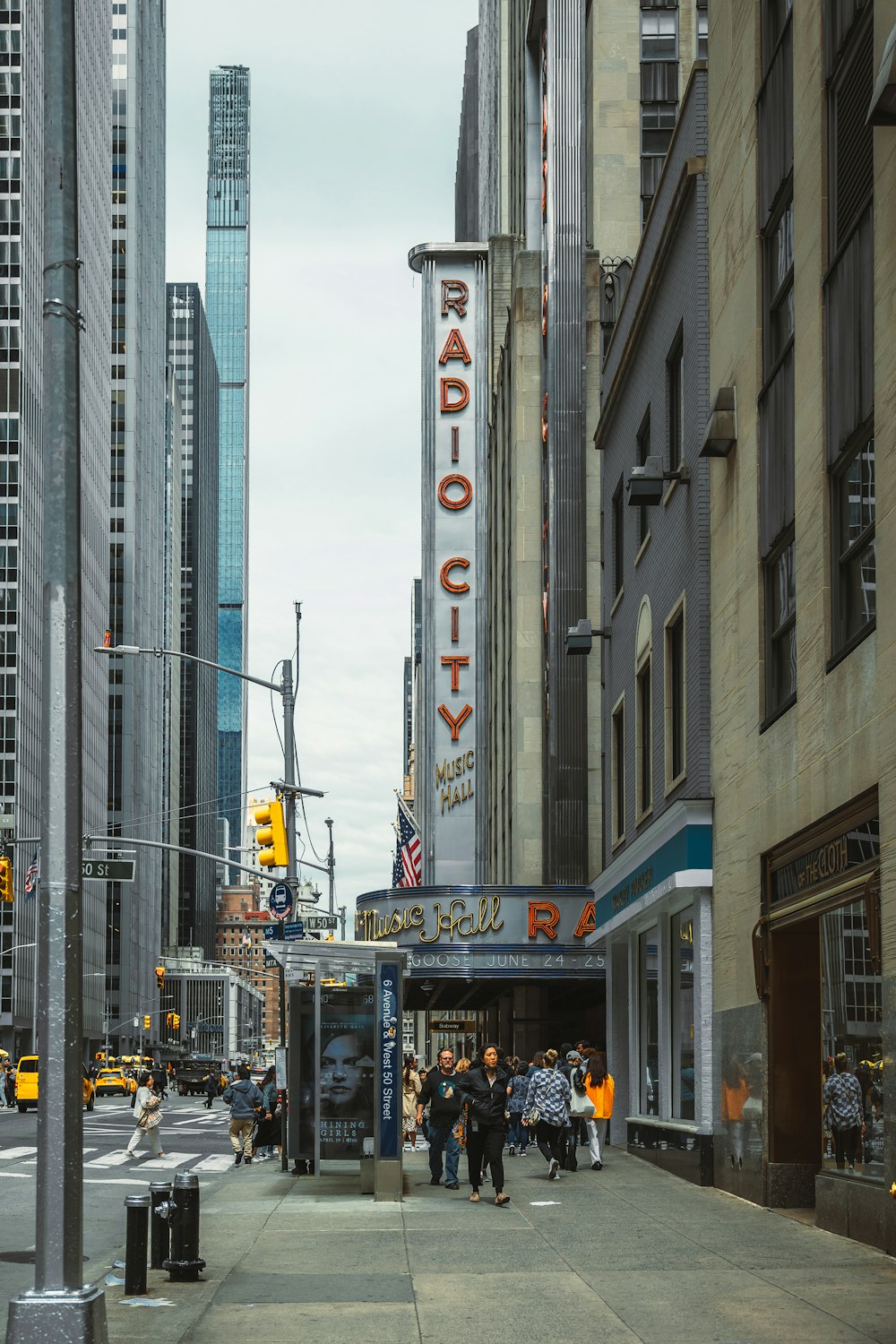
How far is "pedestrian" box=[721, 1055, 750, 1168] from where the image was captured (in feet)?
66.2

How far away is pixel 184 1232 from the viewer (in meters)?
Result: 13.7

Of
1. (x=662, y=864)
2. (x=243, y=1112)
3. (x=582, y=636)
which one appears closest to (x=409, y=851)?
(x=582, y=636)

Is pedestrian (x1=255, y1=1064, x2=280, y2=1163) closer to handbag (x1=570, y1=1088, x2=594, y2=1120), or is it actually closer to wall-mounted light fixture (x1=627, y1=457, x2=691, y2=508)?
handbag (x1=570, y1=1088, x2=594, y2=1120)

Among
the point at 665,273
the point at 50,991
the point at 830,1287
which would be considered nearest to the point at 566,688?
the point at 665,273

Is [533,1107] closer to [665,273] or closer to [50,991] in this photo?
[665,273]

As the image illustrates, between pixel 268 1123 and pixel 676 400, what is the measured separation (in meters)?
15.0

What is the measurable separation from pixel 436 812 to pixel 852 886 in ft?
210

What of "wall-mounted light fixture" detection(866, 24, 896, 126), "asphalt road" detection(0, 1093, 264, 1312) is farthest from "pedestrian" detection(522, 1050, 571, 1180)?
"wall-mounted light fixture" detection(866, 24, 896, 126)

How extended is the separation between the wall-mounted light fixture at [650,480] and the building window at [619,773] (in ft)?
23.5

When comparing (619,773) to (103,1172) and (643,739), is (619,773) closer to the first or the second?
(643,739)

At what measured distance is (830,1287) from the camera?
1275cm

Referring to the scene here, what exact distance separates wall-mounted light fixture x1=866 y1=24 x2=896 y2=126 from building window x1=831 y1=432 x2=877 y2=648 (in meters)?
3.29

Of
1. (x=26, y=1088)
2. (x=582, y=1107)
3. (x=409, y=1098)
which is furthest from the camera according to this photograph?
(x=26, y=1088)

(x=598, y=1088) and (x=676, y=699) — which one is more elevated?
(x=676, y=699)
